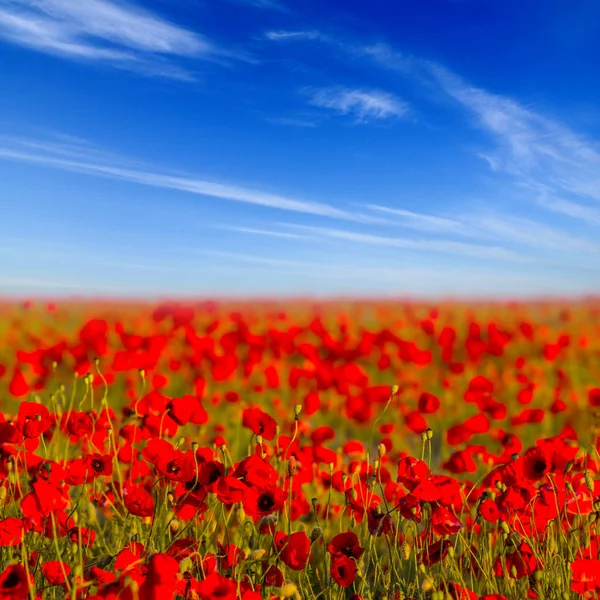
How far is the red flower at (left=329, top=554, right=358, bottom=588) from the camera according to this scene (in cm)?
218

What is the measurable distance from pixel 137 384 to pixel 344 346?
6.56ft

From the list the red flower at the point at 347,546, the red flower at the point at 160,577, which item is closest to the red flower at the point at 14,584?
the red flower at the point at 160,577

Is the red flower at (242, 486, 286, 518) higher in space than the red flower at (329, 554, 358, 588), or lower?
higher

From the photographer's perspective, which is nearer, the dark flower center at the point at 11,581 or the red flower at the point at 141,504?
the dark flower center at the point at 11,581

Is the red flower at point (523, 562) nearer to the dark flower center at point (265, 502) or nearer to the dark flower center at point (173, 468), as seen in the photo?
the dark flower center at point (265, 502)

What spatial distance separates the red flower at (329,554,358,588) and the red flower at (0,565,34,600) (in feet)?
2.88

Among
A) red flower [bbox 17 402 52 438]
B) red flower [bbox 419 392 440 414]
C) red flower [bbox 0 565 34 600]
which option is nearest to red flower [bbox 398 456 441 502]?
red flower [bbox 0 565 34 600]

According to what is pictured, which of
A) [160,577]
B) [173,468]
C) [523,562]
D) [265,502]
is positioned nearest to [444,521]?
[523,562]

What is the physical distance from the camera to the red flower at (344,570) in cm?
218

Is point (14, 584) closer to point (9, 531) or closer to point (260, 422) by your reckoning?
point (9, 531)

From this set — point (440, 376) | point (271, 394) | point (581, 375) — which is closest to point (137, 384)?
point (271, 394)

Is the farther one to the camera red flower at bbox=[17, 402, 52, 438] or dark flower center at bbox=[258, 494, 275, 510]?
red flower at bbox=[17, 402, 52, 438]

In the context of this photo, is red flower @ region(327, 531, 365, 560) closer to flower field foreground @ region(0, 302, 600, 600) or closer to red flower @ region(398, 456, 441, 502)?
flower field foreground @ region(0, 302, 600, 600)

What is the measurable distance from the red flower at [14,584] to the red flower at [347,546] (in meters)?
0.87
